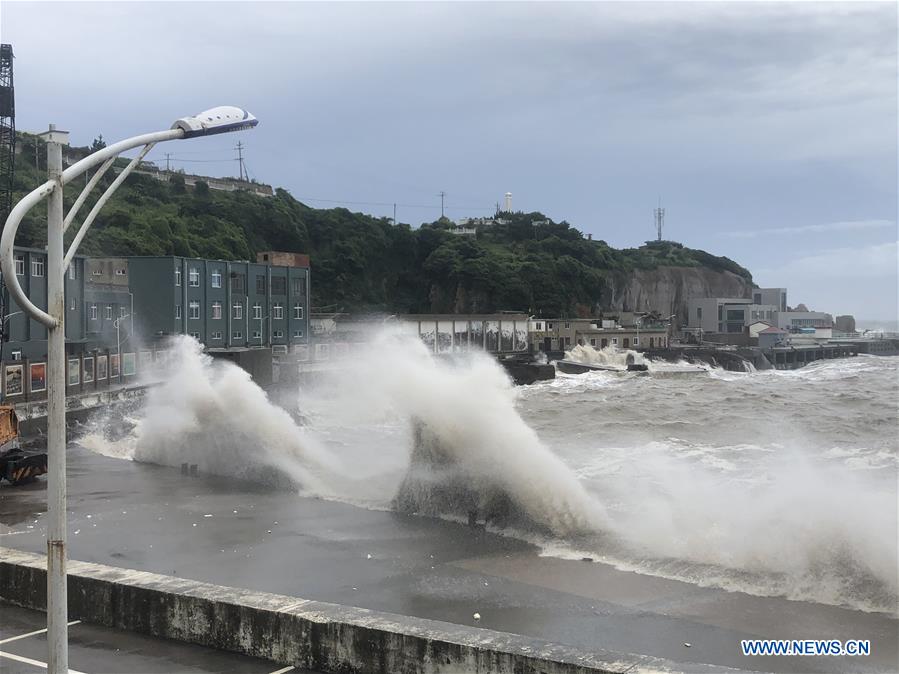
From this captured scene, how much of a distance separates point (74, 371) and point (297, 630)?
28.5m

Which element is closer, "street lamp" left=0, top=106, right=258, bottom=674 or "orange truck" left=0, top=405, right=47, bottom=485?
"street lamp" left=0, top=106, right=258, bottom=674

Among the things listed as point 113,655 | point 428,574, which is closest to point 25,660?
point 113,655

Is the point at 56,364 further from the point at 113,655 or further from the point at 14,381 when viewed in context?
the point at 14,381

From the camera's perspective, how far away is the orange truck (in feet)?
54.7

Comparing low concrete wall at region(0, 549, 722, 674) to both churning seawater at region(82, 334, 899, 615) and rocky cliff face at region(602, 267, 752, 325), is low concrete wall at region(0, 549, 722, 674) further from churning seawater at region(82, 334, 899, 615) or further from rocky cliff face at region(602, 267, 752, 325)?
rocky cliff face at region(602, 267, 752, 325)

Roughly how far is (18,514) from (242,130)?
1131 cm

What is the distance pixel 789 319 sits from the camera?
389 ft

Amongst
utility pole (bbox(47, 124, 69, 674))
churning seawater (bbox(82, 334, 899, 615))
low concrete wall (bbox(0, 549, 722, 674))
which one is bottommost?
churning seawater (bbox(82, 334, 899, 615))

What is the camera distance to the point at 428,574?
33.2 feet

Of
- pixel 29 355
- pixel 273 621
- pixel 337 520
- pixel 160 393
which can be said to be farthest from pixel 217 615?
pixel 29 355

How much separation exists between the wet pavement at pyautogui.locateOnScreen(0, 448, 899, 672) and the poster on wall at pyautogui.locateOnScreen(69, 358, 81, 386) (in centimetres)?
1696

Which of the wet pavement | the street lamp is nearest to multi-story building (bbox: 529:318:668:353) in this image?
the wet pavement

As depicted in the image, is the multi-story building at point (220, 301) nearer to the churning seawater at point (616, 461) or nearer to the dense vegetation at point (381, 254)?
the churning seawater at point (616, 461)

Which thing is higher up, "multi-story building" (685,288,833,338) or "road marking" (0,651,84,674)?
"multi-story building" (685,288,833,338)
